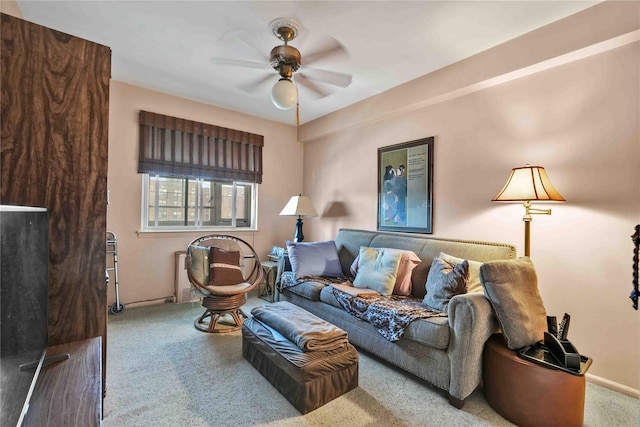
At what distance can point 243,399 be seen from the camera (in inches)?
74.7

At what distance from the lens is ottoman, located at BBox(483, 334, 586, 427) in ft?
5.29

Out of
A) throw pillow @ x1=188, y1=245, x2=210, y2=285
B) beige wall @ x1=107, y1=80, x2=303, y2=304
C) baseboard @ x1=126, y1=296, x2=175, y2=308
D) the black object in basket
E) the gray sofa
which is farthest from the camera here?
baseboard @ x1=126, y1=296, x2=175, y2=308

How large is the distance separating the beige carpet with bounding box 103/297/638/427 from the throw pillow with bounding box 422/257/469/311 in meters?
0.59

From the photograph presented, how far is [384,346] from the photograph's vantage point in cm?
229

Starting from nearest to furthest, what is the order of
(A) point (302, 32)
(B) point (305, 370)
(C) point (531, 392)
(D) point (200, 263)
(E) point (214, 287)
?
1. (C) point (531, 392)
2. (B) point (305, 370)
3. (A) point (302, 32)
4. (E) point (214, 287)
5. (D) point (200, 263)

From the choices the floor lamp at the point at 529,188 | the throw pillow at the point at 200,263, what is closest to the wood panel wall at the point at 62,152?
the throw pillow at the point at 200,263

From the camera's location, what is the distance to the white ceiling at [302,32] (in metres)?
2.09

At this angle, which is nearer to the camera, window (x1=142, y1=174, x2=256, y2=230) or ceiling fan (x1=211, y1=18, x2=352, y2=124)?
ceiling fan (x1=211, y1=18, x2=352, y2=124)

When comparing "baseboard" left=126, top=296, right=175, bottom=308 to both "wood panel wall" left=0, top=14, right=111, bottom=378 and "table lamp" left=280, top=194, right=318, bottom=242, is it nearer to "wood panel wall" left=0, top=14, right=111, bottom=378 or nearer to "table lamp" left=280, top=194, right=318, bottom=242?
"table lamp" left=280, top=194, right=318, bottom=242

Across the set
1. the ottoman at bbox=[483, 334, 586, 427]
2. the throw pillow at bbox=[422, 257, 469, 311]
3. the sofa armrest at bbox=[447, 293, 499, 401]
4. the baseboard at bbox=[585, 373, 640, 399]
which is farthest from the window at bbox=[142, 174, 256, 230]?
the baseboard at bbox=[585, 373, 640, 399]

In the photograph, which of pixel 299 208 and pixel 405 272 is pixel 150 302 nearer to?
pixel 299 208

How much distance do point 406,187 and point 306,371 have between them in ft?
7.55

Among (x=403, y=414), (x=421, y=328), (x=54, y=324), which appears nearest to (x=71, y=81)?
(x=54, y=324)

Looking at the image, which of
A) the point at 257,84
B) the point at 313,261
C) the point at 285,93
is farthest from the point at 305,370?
the point at 257,84
